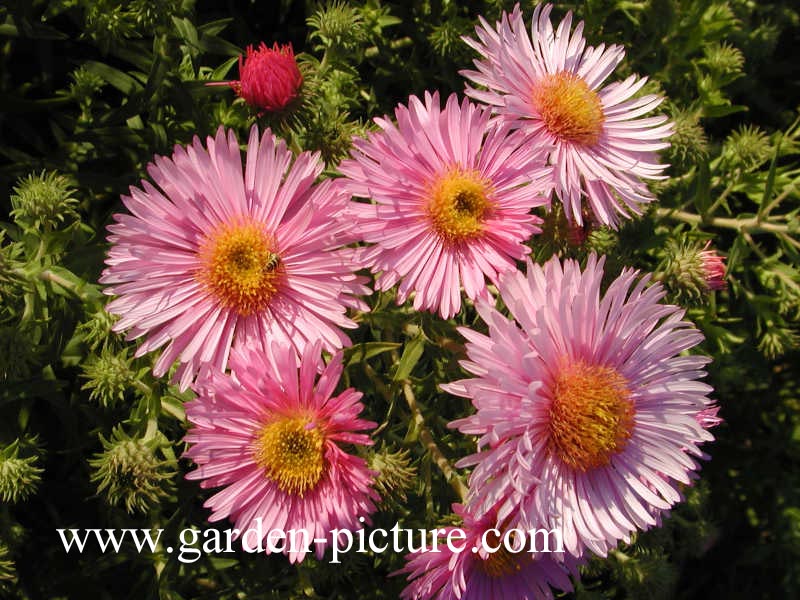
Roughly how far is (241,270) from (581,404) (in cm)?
108

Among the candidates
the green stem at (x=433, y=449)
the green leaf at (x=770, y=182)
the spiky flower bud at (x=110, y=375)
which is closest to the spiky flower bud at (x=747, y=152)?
the green leaf at (x=770, y=182)

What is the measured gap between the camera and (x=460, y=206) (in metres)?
2.22

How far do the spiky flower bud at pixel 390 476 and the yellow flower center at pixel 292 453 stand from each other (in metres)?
0.16

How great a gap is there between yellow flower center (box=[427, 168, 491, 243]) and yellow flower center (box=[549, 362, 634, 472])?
505 millimetres

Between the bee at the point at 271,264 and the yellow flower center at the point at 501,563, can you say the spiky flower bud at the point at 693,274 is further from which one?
the bee at the point at 271,264

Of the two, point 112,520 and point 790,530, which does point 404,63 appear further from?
point 790,530

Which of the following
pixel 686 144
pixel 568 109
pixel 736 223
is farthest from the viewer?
pixel 736 223

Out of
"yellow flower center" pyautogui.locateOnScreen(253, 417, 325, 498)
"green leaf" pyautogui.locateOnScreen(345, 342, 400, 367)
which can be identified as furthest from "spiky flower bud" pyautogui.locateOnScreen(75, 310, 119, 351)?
"green leaf" pyautogui.locateOnScreen(345, 342, 400, 367)

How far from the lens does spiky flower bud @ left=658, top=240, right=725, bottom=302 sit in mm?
2541

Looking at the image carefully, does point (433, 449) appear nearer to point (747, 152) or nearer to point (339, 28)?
point (339, 28)

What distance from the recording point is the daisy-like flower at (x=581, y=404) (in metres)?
1.91

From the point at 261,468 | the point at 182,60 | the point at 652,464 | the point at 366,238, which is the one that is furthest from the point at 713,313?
the point at 182,60

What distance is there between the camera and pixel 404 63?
3234 mm

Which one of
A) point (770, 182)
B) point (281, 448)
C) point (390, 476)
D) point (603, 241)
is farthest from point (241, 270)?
point (770, 182)
